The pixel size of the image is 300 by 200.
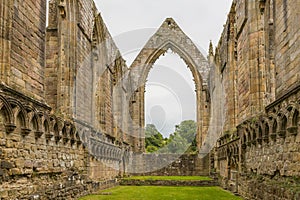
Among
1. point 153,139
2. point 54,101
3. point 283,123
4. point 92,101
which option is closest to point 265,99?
point 283,123

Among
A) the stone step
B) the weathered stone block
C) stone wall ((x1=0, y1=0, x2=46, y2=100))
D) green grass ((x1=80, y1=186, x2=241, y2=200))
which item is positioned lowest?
the stone step

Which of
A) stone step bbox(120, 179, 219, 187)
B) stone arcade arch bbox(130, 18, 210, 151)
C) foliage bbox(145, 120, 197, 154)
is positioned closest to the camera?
stone step bbox(120, 179, 219, 187)

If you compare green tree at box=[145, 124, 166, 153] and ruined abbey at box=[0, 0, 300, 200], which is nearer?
ruined abbey at box=[0, 0, 300, 200]

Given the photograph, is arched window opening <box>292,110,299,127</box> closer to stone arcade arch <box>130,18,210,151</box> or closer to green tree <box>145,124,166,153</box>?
stone arcade arch <box>130,18,210,151</box>

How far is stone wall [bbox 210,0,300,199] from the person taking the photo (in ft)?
20.9

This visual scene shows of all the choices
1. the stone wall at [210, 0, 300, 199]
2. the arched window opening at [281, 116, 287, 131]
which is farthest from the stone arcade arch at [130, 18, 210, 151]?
the arched window opening at [281, 116, 287, 131]

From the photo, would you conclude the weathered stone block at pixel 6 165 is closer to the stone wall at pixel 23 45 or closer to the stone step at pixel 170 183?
the stone wall at pixel 23 45

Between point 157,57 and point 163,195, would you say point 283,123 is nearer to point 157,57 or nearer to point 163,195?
point 163,195

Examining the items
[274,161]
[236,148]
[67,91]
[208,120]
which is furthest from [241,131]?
[208,120]

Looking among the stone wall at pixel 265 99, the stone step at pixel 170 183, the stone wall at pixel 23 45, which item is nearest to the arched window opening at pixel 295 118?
the stone wall at pixel 265 99

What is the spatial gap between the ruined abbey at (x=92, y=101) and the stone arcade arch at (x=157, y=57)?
12.2 feet

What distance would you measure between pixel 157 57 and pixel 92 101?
1139 cm

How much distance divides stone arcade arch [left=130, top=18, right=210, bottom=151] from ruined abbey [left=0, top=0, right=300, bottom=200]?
371 centimetres

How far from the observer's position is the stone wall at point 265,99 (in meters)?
6.37
